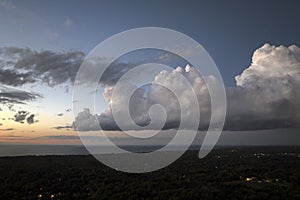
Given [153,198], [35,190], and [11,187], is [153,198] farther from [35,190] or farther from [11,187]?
[11,187]

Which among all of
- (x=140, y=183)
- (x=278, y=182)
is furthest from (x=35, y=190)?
(x=278, y=182)

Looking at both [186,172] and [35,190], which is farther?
[186,172]

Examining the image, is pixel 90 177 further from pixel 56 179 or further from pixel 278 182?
pixel 278 182

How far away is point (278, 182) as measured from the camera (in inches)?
4058

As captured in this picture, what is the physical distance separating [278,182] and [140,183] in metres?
52.7

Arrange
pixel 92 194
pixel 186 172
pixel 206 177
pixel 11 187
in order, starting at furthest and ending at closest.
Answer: pixel 186 172, pixel 206 177, pixel 11 187, pixel 92 194

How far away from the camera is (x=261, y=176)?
11756 centimetres

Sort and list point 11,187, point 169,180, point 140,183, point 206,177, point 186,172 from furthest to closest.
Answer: point 186,172, point 206,177, point 169,180, point 140,183, point 11,187

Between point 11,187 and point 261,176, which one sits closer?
point 11,187

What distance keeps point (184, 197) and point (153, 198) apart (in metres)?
9.29

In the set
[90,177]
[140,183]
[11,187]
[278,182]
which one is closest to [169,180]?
[140,183]

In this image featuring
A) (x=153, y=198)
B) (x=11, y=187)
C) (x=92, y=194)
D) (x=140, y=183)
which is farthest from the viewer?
(x=140, y=183)

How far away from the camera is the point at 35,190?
8450 cm

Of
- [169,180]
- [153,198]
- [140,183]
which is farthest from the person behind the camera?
[169,180]
